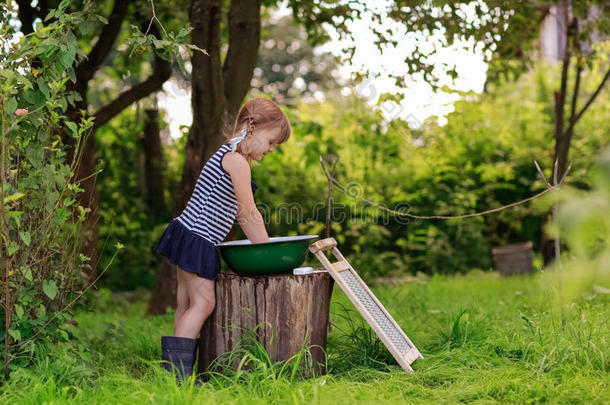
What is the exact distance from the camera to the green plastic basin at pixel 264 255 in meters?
3.19

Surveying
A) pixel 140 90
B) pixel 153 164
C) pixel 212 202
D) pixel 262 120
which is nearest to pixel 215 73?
pixel 140 90

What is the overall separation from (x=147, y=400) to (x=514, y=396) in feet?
5.15

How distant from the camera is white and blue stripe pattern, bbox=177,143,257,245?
3.28m

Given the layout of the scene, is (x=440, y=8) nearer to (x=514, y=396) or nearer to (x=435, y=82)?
(x=435, y=82)

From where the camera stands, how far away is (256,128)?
10.9ft

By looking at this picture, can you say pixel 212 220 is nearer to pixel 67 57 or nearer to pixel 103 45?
pixel 67 57

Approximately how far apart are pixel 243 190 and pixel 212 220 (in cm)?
26

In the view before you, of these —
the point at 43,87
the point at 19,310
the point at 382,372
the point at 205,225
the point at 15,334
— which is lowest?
the point at 382,372

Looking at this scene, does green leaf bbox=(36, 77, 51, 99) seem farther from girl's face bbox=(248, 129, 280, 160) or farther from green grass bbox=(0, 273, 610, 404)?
green grass bbox=(0, 273, 610, 404)

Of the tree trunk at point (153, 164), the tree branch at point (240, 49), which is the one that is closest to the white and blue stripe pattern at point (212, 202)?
the tree branch at point (240, 49)

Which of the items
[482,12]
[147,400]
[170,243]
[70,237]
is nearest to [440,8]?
[482,12]

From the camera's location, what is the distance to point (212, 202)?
329 centimetres

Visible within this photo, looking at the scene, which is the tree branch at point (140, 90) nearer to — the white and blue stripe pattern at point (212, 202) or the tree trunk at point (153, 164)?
the white and blue stripe pattern at point (212, 202)

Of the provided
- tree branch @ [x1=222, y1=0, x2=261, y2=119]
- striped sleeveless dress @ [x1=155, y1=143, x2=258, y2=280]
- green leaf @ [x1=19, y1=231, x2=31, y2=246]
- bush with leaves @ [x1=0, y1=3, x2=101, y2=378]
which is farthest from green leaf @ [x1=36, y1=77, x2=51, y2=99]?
tree branch @ [x1=222, y1=0, x2=261, y2=119]
